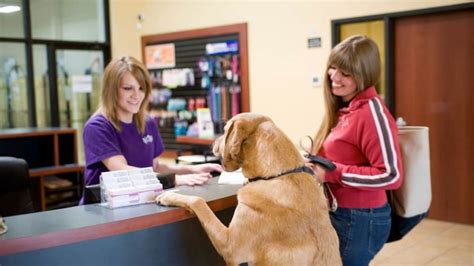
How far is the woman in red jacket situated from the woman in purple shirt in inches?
25.0

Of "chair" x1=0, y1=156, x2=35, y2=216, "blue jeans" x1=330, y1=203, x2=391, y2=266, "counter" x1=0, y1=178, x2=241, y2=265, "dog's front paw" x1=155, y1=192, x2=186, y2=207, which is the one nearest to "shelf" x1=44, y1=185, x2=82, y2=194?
"chair" x1=0, y1=156, x2=35, y2=216

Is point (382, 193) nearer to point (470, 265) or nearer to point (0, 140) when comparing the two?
point (470, 265)

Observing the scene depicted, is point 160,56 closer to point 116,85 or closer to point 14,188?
point 14,188

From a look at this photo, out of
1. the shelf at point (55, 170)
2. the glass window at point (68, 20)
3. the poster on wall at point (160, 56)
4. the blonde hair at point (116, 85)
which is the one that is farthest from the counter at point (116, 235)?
the glass window at point (68, 20)

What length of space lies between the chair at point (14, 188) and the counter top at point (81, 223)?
1303 millimetres

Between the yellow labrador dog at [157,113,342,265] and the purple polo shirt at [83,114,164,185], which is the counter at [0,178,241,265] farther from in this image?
the purple polo shirt at [83,114,164,185]

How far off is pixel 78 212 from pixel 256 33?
5.40 m

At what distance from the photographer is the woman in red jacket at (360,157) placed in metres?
1.97

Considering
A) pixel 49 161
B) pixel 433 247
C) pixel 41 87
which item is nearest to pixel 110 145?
pixel 49 161

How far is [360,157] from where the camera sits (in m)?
2.06

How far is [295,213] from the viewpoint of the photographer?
1664 mm

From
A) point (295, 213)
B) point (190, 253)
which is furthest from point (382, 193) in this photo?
point (190, 253)

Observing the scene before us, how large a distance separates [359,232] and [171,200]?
0.78 metres

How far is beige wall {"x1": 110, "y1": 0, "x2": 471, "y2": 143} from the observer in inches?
238
